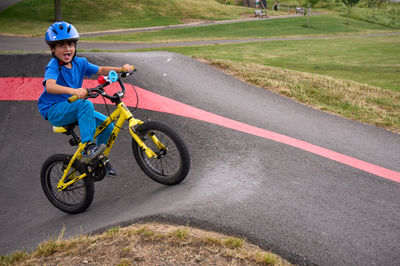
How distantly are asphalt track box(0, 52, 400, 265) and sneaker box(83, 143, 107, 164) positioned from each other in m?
0.75

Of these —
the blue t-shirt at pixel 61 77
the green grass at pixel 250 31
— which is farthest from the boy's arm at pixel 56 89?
the green grass at pixel 250 31

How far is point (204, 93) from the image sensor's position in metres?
8.49

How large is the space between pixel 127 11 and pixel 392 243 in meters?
40.5

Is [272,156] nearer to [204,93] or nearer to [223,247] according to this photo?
[223,247]

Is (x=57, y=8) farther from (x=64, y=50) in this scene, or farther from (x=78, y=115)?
(x=78, y=115)

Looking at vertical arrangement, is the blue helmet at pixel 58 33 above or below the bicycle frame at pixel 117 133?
above

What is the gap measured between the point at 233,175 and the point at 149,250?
1898mm

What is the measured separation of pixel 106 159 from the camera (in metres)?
4.49

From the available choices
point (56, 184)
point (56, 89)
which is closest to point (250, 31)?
point (56, 184)

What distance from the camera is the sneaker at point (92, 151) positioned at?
442 centimetres

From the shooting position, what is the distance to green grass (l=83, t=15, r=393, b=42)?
90.0ft

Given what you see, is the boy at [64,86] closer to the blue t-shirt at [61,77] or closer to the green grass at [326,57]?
the blue t-shirt at [61,77]

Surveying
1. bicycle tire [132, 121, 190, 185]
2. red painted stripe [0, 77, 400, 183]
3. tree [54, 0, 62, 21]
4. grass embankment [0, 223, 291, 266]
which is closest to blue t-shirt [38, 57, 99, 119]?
bicycle tire [132, 121, 190, 185]

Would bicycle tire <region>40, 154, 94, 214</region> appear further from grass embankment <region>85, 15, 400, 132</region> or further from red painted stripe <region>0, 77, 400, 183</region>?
grass embankment <region>85, 15, 400, 132</region>
